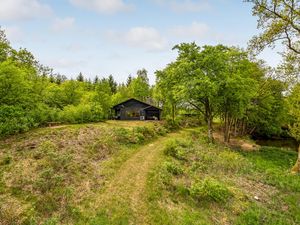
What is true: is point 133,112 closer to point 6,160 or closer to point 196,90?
point 196,90

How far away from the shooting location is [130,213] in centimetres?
960

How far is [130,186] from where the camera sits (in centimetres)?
1201

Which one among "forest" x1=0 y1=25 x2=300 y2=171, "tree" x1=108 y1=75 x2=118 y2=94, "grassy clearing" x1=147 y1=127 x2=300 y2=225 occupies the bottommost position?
"grassy clearing" x1=147 y1=127 x2=300 y2=225

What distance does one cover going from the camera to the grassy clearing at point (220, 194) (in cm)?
982

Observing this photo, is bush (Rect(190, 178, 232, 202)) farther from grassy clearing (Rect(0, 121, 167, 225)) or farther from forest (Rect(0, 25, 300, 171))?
forest (Rect(0, 25, 300, 171))

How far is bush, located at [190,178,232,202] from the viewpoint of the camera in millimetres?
10977

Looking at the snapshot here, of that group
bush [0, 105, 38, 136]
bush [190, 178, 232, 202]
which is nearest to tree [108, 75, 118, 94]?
bush [0, 105, 38, 136]

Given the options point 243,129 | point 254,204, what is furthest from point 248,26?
point 243,129

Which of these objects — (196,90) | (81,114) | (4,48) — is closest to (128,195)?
(196,90)

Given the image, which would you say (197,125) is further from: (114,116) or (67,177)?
(67,177)

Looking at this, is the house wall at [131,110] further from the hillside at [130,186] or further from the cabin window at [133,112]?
the hillside at [130,186]

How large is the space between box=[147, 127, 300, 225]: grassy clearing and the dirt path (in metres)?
0.47

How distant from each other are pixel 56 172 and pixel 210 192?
8167 mm

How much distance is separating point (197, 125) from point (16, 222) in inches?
1494
